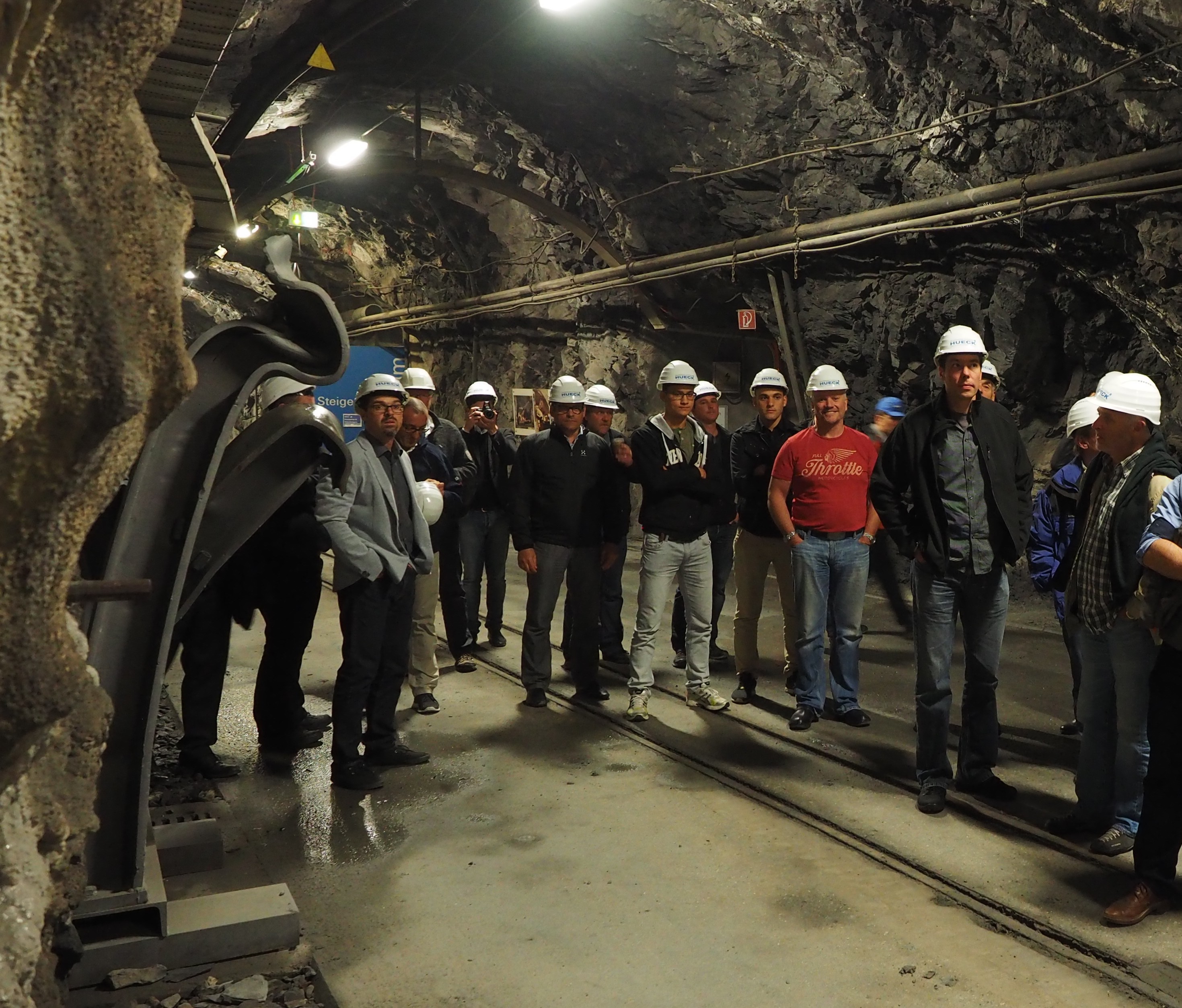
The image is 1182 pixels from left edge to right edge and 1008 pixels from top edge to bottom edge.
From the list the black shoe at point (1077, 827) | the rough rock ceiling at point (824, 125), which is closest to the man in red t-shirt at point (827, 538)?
the black shoe at point (1077, 827)

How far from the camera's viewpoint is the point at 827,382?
6.05 metres

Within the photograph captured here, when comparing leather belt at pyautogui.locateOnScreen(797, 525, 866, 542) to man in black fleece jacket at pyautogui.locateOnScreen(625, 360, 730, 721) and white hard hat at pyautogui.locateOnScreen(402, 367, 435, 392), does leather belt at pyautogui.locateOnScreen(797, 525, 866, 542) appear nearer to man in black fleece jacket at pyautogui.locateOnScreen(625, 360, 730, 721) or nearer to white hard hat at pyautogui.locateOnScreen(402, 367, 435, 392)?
man in black fleece jacket at pyautogui.locateOnScreen(625, 360, 730, 721)

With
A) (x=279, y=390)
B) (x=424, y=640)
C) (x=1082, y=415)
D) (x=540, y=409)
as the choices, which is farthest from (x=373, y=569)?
(x=540, y=409)

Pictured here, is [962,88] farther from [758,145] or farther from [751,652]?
[751,652]

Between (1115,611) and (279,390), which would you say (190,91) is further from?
(1115,611)

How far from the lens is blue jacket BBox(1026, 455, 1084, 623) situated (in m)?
5.23

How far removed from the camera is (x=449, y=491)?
684 cm

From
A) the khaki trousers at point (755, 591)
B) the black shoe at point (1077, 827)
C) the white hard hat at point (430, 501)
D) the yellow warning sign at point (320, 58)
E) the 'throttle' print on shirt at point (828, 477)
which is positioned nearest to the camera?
the black shoe at point (1077, 827)

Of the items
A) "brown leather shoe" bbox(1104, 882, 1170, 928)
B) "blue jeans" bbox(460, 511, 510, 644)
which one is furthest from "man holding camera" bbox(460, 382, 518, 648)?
"brown leather shoe" bbox(1104, 882, 1170, 928)

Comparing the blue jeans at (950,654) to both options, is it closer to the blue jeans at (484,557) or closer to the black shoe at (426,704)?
the black shoe at (426,704)

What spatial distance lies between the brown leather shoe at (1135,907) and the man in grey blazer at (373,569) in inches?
126

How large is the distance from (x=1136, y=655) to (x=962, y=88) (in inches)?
254

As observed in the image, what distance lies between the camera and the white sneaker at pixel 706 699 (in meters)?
6.23

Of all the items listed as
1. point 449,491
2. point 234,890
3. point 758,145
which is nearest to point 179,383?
point 234,890
